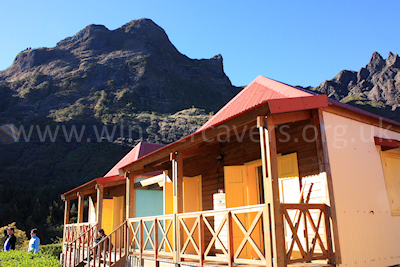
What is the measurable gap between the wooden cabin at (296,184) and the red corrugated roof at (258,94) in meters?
0.04

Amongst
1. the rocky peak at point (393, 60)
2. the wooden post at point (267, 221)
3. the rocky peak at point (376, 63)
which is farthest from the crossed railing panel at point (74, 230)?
the rocky peak at point (393, 60)

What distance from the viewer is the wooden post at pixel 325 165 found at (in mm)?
5402

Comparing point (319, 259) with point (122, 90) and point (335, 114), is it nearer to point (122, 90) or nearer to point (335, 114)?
point (335, 114)

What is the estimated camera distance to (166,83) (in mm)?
76000

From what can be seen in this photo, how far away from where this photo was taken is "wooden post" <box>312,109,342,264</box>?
540cm

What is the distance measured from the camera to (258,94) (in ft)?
27.9

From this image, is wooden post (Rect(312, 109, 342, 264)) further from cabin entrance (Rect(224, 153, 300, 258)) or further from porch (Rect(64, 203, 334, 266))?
cabin entrance (Rect(224, 153, 300, 258))

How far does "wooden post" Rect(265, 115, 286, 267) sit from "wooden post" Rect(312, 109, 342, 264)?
3.87 ft

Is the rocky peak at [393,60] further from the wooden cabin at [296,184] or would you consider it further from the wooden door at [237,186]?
the wooden door at [237,186]

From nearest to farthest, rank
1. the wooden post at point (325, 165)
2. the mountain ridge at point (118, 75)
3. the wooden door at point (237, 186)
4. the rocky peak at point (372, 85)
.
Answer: the wooden post at point (325, 165)
the wooden door at point (237, 186)
the rocky peak at point (372, 85)
the mountain ridge at point (118, 75)

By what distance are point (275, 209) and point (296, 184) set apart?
181cm

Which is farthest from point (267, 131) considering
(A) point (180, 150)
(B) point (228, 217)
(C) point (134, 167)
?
(C) point (134, 167)

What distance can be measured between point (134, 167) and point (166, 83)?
67.7m

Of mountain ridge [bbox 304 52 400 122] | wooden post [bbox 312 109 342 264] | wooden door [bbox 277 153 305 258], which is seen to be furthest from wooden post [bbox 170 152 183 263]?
mountain ridge [bbox 304 52 400 122]
